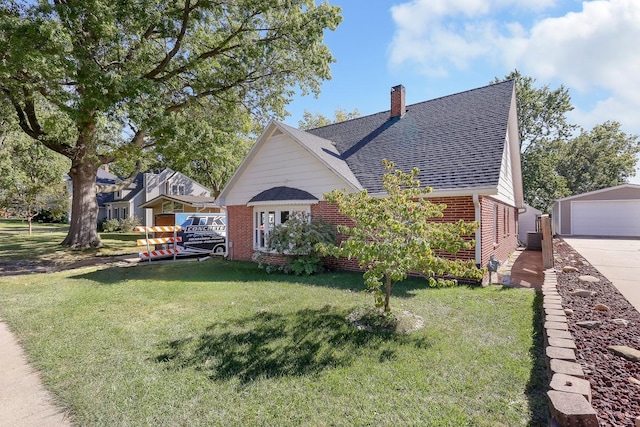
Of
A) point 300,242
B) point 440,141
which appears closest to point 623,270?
point 440,141

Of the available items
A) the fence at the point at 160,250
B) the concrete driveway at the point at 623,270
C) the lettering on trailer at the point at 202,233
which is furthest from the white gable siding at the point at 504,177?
the fence at the point at 160,250

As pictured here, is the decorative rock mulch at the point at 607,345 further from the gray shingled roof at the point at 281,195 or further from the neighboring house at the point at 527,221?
the neighboring house at the point at 527,221

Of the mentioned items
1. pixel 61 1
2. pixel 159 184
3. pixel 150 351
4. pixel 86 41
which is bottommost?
pixel 150 351

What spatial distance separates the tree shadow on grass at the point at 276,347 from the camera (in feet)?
12.7

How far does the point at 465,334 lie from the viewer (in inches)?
189

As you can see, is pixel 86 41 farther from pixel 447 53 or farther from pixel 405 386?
pixel 405 386

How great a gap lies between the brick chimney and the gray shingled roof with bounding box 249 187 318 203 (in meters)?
5.87

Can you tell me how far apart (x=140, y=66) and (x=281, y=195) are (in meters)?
9.25

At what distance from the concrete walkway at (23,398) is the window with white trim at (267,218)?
289 inches

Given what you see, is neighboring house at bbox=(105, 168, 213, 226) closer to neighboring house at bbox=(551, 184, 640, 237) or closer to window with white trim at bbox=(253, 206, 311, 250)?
window with white trim at bbox=(253, 206, 311, 250)

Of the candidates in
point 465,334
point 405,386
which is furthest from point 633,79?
point 405,386

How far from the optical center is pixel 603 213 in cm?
2223

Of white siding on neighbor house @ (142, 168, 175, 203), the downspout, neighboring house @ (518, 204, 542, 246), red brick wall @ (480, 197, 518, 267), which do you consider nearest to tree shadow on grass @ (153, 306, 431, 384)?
the downspout

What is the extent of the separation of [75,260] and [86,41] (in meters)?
9.21
